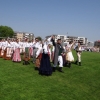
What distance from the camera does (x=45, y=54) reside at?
33.7 ft

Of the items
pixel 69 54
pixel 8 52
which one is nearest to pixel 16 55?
pixel 8 52

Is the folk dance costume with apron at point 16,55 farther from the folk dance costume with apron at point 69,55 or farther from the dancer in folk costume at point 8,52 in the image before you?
the folk dance costume with apron at point 69,55

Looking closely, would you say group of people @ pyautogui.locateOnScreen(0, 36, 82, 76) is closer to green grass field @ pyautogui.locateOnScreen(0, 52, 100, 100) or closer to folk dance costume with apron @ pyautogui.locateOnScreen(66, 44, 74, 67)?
folk dance costume with apron @ pyautogui.locateOnScreen(66, 44, 74, 67)

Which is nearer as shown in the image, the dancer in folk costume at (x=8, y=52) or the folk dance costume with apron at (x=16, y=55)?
the folk dance costume with apron at (x=16, y=55)

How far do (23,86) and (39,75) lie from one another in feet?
7.31

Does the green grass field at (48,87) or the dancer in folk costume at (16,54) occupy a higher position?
the dancer in folk costume at (16,54)

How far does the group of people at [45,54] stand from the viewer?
10141 mm

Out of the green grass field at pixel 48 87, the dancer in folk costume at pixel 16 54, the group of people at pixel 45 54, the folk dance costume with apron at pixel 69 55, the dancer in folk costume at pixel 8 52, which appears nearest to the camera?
the green grass field at pixel 48 87

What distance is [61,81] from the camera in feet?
30.8

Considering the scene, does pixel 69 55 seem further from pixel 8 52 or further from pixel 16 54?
pixel 8 52

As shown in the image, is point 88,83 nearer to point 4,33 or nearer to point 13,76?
point 13,76

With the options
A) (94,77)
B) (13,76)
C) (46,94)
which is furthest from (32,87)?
(94,77)

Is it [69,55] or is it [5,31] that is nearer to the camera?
[69,55]

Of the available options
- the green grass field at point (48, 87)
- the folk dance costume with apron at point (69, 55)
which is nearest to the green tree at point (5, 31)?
the folk dance costume with apron at point (69, 55)
